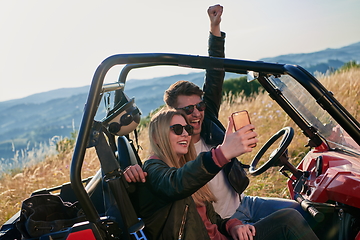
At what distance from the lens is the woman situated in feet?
5.19

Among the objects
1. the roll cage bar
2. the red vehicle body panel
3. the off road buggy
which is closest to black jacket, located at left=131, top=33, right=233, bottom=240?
the off road buggy

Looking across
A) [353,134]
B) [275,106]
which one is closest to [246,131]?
[353,134]

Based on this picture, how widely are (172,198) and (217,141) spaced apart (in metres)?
1.17

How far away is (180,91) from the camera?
284 centimetres

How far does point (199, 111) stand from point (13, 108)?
122 feet

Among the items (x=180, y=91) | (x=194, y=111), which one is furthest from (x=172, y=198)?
(x=180, y=91)

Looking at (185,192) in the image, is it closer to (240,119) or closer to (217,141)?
(240,119)

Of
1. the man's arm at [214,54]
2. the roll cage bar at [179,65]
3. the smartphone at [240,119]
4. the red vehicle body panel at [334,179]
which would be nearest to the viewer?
the smartphone at [240,119]

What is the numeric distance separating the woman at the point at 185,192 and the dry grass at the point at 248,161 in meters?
2.15

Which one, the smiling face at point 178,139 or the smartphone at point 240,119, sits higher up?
the smartphone at point 240,119

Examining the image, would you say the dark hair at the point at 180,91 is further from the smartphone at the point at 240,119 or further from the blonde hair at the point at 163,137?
the smartphone at the point at 240,119

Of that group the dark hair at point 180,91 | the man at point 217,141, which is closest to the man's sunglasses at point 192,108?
the man at point 217,141

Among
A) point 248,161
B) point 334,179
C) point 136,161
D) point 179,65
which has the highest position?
point 179,65

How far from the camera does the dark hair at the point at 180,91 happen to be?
2.83 meters
